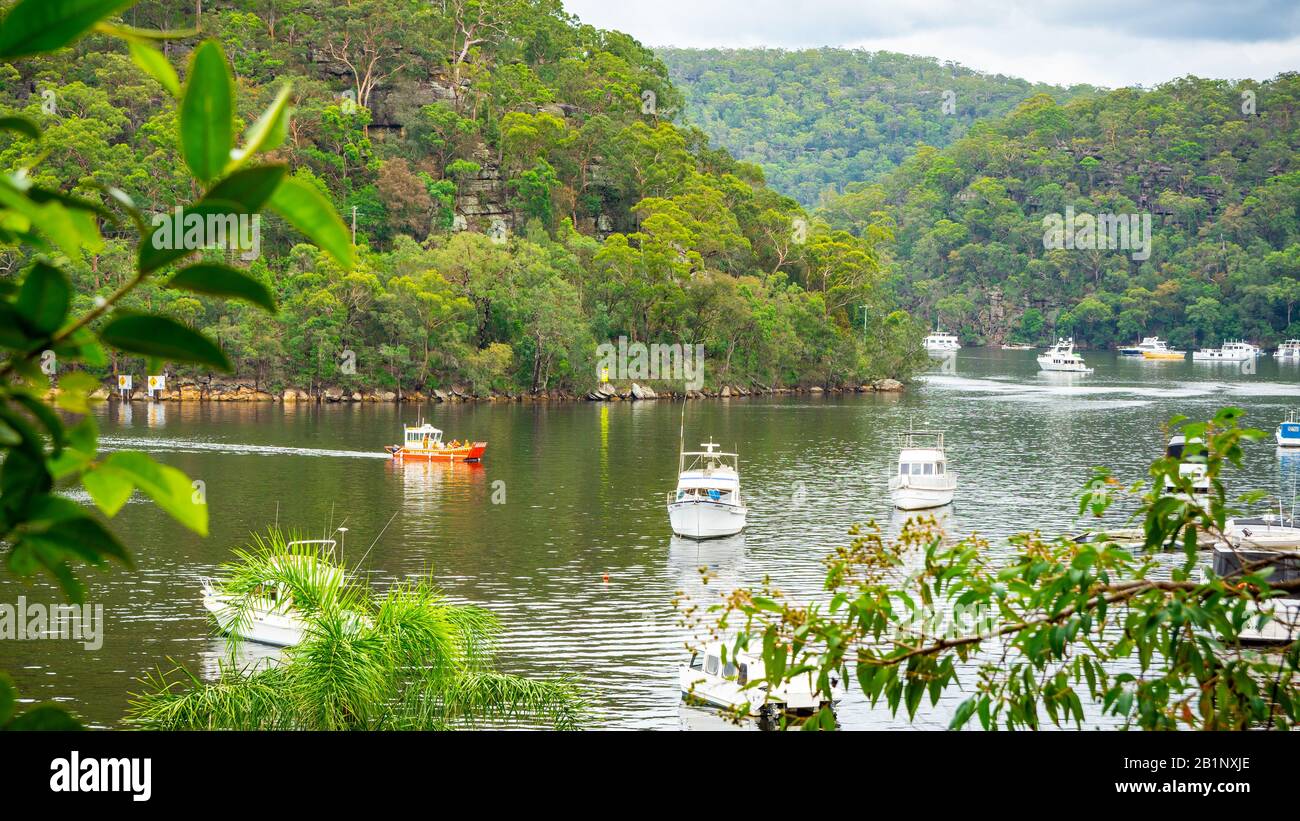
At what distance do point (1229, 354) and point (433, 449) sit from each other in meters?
91.0

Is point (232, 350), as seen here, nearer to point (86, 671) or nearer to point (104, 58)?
point (104, 58)

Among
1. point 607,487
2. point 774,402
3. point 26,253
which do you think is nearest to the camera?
point 607,487

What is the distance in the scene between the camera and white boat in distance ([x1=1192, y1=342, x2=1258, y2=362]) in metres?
113

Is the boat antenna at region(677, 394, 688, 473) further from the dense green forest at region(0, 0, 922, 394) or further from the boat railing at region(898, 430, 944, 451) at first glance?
the dense green forest at region(0, 0, 922, 394)

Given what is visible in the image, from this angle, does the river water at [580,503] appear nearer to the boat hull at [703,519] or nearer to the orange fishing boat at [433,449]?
the boat hull at [703,519]

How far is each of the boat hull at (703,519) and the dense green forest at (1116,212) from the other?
3790 inches

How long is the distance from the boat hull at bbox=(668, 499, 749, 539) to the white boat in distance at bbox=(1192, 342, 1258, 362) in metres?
91.9

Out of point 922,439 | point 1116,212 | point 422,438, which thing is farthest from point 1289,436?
point 1116,212

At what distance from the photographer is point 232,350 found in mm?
63594

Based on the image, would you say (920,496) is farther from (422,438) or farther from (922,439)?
(422,438)

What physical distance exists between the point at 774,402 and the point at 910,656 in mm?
71410

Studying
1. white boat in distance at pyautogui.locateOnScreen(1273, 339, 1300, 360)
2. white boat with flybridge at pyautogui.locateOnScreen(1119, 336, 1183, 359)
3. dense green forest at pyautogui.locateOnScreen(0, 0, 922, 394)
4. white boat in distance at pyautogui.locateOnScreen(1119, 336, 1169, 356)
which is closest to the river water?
dense green forest at pyautogui.locateOnScreen(0, 0, 922, 394)

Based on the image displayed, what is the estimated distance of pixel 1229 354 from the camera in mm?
114750
